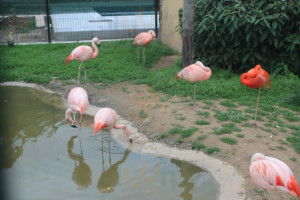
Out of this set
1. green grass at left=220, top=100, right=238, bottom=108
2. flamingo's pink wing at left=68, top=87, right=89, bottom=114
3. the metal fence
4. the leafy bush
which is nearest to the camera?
flamingo's pink wing at left=68, top=87, right=89, bottom=114

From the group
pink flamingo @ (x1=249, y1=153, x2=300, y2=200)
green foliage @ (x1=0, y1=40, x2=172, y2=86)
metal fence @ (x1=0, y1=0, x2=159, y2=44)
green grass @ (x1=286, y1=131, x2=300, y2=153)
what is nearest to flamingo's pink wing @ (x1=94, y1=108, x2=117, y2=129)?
pink flamingo @ (x1=249, y1=153, x2=300, y2=200)

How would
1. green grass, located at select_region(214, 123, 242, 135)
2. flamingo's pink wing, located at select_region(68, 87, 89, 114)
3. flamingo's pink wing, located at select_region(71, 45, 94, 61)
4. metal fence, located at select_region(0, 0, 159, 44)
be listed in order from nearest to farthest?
green grass, located at select_region(214, 123, 242, 135)
flamingo's pink wing, located at select_region(68, 87, 89, 114)
flamingo's pink wing, located at select_region(71, 45, 94, 61)
metal fence, located at select_region(0, 0, 159, 44)

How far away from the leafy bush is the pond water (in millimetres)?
3537

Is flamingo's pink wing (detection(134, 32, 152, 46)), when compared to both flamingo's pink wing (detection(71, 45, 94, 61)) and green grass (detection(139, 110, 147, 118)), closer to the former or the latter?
flamingo's pink wing (detection(71, 45, 94, 61))

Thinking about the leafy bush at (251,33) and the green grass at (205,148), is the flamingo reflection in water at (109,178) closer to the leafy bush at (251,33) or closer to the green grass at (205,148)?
the green grass at (205,148)

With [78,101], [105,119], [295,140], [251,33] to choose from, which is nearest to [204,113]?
[295,140]

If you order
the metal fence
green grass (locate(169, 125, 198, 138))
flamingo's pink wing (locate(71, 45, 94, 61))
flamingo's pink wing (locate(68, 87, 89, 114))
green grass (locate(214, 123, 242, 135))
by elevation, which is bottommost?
green grass (locate(169, 125, 198, 138))

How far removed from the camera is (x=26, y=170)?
4887mm

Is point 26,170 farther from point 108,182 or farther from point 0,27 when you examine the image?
point 0,27

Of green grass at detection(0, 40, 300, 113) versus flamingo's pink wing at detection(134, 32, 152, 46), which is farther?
flamingo's pink wing at detection(134, 32, 152, 46)

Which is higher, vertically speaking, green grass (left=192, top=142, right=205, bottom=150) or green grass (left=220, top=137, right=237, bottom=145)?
green grass (left=220, top=137, right=237, bottom=145)

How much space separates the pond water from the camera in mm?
4406

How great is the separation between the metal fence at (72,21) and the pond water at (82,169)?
6.66 m

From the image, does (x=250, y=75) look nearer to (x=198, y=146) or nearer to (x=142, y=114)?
(x=198, y=146)
